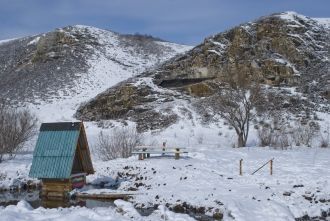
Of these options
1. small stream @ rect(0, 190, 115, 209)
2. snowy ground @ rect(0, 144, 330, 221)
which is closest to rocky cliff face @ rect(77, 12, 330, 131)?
snowy ground @ rect(0, 144, 330, 221)

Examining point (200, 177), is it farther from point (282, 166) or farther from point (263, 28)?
point (263, 28)

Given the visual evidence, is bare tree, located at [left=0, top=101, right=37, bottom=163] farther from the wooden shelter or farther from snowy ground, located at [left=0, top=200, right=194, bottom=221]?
snowy ground, located at [left=0, top=200, right=194, bottom=221]

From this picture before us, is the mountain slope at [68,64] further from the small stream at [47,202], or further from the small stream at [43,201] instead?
the small stream at [43,201]

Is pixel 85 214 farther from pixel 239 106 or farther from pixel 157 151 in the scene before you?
pixel 239 106

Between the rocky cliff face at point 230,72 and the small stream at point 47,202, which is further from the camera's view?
the rocky cliff face at point 230,72

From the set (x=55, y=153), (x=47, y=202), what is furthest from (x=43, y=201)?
(x=55, y=153)

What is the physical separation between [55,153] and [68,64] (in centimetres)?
5001

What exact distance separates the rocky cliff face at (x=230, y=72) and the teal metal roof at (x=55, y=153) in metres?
21.9

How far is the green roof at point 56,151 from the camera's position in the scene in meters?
20.8

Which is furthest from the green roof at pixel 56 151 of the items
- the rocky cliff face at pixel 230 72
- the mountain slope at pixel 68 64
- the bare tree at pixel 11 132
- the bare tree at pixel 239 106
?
the mountain slope at pixel 68 64

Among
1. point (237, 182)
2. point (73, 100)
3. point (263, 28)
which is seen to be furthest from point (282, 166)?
point (73, 100)

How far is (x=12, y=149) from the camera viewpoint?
29.9 meters

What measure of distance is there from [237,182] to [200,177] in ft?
6.34

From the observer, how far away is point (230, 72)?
4650cm
